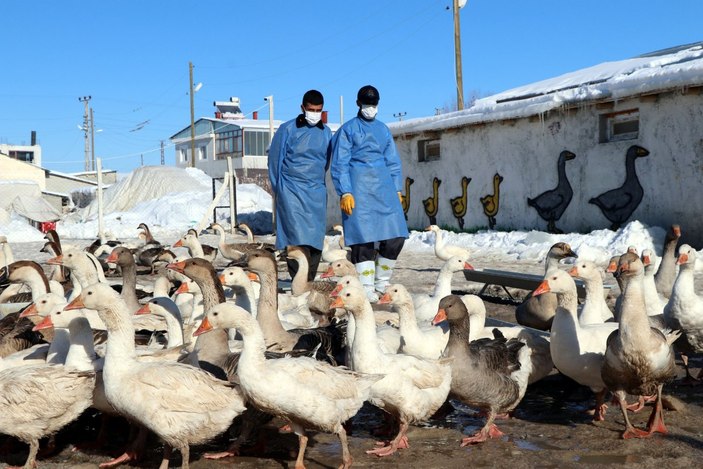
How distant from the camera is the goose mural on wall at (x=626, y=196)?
15539 millimetres

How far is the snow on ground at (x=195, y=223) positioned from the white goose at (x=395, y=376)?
787 centimetres

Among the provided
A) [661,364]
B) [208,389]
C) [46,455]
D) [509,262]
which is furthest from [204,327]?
[509,262]

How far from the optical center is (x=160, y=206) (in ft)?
119

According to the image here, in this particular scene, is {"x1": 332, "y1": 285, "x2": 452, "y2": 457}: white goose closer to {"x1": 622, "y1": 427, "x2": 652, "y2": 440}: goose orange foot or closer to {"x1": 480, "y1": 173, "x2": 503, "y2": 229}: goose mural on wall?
{"x1": 622, "y1": 427, "x2": 652, "y2": 440}: goose orange foot

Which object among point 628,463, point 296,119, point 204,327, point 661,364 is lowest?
point 628,463

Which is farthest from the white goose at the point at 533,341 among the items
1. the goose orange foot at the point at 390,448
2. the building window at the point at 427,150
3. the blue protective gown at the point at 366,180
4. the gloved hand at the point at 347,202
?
the building window at the point at 427,150

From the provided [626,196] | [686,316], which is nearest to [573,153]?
[626,196]

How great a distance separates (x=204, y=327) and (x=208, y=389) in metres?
0.45

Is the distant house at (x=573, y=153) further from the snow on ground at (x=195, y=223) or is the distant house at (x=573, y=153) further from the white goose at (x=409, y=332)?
the white goose at (x=409, y=332)

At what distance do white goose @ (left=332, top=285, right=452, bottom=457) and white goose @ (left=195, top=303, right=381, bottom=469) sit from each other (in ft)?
0.79

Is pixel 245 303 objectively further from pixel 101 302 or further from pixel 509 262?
pixel 509 262

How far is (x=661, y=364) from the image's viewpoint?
4965 millimetres

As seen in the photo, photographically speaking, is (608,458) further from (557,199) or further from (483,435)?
(557,199)

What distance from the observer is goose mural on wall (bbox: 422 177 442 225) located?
21.5 m
